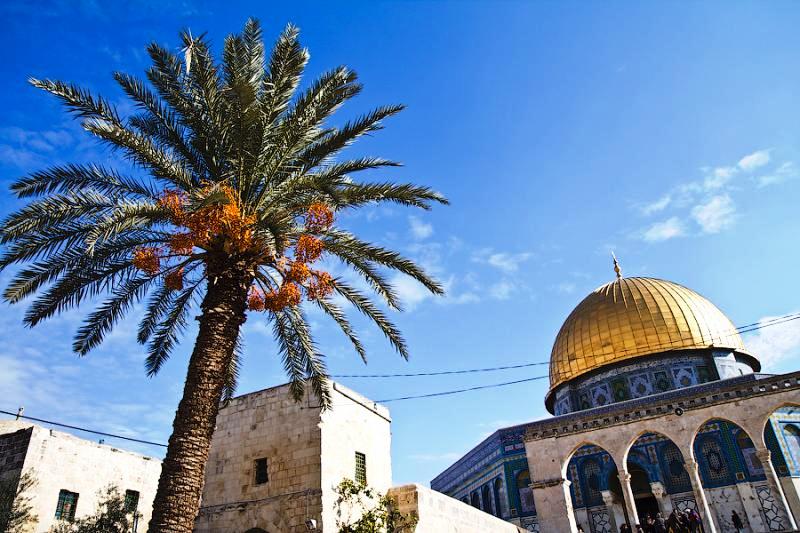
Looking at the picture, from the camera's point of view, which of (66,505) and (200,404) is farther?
(66,505)

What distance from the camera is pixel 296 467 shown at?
38.9 feet

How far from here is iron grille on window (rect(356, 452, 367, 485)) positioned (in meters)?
12.8

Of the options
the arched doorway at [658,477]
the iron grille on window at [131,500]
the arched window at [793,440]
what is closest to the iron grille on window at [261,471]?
the iron grille on window at [131,500]

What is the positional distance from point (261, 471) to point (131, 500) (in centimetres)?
536

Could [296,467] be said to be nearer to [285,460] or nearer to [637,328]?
[285,460]

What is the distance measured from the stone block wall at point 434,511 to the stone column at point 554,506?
9.38 feet

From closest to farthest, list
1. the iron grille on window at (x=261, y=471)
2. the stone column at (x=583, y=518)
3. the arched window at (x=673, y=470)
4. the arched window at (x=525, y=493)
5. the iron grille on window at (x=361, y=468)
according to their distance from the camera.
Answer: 1. the iron grille on window at (x=261, y=471)
2. the iron grille on window at (x=361, y=468)
3. the arched window at (x=673, y=470)
4. the stone column at (x=583, y=518)
5. the arched window at (x=525, y=493)

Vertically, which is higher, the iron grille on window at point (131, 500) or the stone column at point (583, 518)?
the iron grille on window at point (131, 500)

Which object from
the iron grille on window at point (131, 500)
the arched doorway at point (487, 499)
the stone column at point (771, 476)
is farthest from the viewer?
the arched doorway at point (487, 499)

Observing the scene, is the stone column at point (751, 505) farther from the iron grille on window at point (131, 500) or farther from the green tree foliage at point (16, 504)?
the green tree foliage at point (16, 504)

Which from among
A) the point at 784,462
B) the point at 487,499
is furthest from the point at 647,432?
the point at 487,499

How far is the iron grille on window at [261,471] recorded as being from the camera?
40.5 ft

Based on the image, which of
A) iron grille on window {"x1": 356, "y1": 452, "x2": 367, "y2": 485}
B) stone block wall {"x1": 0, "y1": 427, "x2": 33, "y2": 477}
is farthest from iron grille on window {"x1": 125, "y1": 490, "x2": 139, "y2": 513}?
iron grille on window {"x1": 356, "y1": 452, "x2": 367, "y2": 485}

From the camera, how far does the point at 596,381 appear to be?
25.6m
